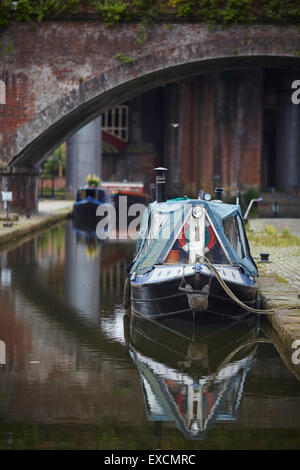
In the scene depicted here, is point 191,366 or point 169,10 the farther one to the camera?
point 169,10

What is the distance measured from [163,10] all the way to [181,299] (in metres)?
20.2

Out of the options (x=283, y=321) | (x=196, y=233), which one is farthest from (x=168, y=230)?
(x=283, y=321)

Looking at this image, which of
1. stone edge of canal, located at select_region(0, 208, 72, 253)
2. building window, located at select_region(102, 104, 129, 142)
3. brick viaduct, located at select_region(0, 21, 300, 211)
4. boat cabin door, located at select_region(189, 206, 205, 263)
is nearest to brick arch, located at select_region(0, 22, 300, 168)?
brick viaduct, located at select_region(0, 21, 300, 211)

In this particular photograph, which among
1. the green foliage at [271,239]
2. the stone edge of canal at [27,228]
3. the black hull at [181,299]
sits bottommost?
the stone edge of canal at [27,228]

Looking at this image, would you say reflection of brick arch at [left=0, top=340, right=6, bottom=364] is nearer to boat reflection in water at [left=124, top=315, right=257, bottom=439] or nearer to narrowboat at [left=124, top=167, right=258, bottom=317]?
boat reflection in water at [left=124, top=315, right=257, bottom=439]

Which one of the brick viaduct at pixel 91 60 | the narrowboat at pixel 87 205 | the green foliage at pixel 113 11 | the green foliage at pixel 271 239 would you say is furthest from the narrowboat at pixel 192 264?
the narrowboat at pixel 87 205

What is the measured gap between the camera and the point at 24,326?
11602mm

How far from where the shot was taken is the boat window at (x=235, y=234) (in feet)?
42.5

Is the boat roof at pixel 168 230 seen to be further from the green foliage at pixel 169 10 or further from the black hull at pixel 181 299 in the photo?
the green foliage at pixel 169 10

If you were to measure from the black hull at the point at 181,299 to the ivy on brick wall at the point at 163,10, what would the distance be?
19231 mm

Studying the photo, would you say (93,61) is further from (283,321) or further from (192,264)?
(283,321)

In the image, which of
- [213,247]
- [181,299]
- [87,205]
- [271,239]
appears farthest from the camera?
[87,205]

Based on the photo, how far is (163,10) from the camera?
29625 millimetres
